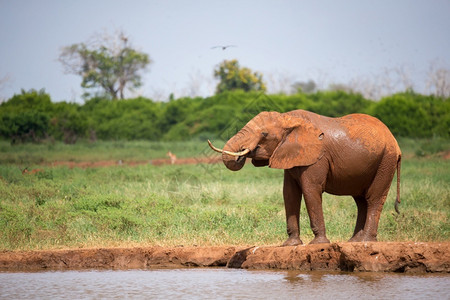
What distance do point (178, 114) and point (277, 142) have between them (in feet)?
116

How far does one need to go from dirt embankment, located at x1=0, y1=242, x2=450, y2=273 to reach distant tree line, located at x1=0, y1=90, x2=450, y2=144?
24758mm

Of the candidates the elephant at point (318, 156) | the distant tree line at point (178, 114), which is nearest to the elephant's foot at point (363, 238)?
the elephant at point (318, 156)

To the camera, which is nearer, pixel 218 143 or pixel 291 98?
pixel 218 143

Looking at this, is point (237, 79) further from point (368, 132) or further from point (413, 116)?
point (368, 132)

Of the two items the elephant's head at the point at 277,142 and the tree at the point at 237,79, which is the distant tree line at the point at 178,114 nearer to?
the tree at the point at 237,79

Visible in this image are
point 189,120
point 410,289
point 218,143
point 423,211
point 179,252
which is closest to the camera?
point 410,289

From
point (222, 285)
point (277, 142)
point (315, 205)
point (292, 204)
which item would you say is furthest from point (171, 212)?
point (222, 285)

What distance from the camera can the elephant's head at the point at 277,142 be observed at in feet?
28.4

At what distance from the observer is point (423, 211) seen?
41.0ft

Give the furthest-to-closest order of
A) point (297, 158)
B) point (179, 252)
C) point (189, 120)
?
point (189, 120) < point (179, 252) < point (297, 158)

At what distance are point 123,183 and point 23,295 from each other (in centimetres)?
1020

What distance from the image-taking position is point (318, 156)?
28.5 ft

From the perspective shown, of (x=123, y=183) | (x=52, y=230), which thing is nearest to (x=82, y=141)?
(x=123, y=183)

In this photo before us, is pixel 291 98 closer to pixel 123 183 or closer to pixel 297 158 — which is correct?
pixel 123 183
